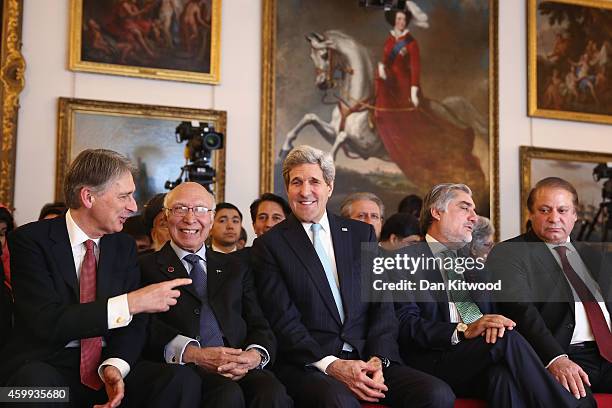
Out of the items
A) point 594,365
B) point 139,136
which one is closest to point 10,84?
point 139,136

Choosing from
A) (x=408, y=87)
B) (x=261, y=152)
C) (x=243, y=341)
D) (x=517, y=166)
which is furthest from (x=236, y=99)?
(x=243, y=341)

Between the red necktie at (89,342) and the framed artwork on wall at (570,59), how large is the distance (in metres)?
6.34

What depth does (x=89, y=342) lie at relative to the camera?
142 inches

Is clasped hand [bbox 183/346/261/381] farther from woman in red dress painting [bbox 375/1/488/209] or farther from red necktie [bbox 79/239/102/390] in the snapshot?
woman in red dress painting [bbox 375/1/488/209]

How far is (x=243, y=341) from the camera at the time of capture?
404 cm

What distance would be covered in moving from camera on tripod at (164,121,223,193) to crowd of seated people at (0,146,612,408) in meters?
2.02

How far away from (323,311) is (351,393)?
460 millimetres

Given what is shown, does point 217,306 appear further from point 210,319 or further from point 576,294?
point 576,294

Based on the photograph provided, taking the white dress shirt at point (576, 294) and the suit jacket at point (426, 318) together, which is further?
the white dress shirt at point (576, 294)

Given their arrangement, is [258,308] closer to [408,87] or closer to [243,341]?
[243,341]

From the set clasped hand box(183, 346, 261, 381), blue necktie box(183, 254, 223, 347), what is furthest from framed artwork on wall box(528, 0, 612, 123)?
clasped hand box(183, 346, 261, 381)

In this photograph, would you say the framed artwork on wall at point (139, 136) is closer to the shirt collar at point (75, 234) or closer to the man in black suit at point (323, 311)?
the man in black suit at point (323, 311)

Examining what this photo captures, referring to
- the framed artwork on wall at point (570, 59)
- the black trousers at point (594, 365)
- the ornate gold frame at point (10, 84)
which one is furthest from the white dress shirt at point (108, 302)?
the framed artwork on wall at point (570, 59)

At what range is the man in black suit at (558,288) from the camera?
4.42 m
